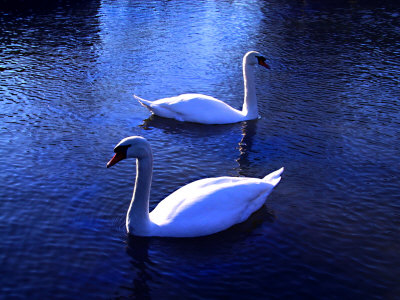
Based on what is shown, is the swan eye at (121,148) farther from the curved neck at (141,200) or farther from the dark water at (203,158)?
the dark water at (203,158)

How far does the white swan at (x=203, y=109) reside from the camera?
12570mm

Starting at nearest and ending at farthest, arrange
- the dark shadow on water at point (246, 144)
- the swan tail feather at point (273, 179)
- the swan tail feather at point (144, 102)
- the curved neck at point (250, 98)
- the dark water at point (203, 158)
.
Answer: the dark water at point (203, 158) < the swan tail feather at point (273, 179) < the dark shadow on water at point (246, 144) < the swan tail feather at point (144, 102) < the curved neck at point (250, 98)

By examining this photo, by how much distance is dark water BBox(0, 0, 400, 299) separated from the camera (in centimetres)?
680

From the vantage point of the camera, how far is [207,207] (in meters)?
7.59

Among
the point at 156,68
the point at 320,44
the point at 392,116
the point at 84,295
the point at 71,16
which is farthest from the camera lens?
the point at 71,16

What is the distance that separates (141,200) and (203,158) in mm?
3283

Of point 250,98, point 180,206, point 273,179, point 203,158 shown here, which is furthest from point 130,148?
point 250,98

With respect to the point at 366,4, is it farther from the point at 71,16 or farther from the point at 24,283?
the point at 24,283

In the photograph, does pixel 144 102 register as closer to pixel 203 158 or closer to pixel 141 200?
pixel 203 158

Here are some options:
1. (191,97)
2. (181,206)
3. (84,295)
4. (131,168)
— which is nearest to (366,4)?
(191,97)

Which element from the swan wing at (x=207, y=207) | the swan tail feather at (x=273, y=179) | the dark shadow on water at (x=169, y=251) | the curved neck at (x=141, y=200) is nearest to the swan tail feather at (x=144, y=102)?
the swan tail feather at (x=273, y=179)

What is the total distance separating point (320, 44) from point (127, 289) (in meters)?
15.2

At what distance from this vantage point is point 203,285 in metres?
6.53

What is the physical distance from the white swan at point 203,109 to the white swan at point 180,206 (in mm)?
4799
